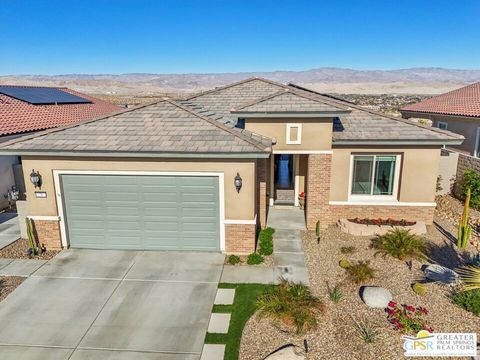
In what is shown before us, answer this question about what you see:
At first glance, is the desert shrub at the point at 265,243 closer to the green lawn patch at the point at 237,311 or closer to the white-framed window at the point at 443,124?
the green lawn patch at the point at 237,311

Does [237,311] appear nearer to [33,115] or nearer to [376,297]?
[376,297]

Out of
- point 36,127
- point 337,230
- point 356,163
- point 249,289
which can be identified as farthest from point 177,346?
point 36,127

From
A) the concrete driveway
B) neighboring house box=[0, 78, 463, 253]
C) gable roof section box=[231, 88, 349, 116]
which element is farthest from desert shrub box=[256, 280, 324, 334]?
gable roof section box=[231, 88, 349, 116]

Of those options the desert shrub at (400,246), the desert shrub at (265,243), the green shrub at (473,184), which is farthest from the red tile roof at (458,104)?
the desert shrub at (265,243)

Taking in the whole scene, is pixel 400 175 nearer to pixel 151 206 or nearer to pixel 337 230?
pixel 337 230

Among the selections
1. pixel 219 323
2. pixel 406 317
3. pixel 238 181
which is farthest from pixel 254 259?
pixel 406 317

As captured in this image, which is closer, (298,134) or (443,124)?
(298,134)
